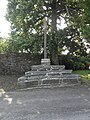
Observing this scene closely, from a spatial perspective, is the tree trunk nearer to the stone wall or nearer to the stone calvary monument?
the stone wall

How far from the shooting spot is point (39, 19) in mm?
16578

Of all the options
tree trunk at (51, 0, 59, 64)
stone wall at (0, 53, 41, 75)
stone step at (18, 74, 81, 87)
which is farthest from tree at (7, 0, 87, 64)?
stone step at (18, 74, 81, 87)

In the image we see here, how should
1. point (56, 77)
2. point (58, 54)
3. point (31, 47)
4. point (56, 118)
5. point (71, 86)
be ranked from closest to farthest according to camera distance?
point (56, 118) → point (71, 86) → point (56, 77) → point (31, 47) → point (58, 54)

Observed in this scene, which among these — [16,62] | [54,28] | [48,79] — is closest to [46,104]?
[48,79]

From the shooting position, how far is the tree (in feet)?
51.3

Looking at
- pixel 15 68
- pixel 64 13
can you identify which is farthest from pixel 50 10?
pixel 15 68

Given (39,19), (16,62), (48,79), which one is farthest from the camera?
(39,19)

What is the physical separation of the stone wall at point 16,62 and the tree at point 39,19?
2.17 feet

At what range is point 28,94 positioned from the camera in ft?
31.3

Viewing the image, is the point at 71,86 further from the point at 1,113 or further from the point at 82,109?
the point at 1,113

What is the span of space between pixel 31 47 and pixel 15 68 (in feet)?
5.50

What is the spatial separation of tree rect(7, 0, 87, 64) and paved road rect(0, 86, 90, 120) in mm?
6157

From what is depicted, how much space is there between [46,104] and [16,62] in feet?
28.0

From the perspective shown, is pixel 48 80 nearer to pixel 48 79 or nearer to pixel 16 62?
pixel 48 79
